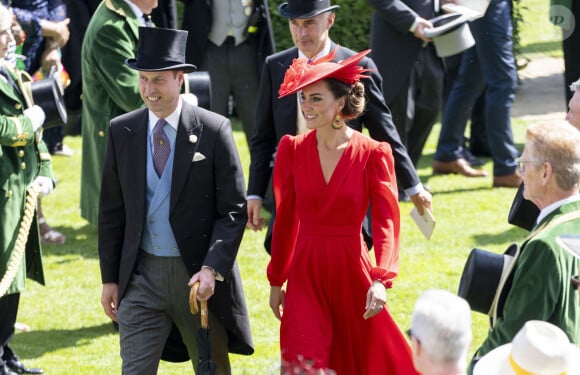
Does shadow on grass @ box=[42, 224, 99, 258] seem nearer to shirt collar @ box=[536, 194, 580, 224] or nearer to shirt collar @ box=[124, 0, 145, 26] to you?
shirt collar @ box=[124, 0, 145, 26]

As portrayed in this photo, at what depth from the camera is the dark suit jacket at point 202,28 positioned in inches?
379

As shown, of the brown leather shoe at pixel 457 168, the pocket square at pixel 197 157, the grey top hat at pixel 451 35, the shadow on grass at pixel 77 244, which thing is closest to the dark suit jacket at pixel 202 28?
the grey top hat at pixel 451 35

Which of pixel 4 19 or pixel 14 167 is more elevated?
pixel 4 19

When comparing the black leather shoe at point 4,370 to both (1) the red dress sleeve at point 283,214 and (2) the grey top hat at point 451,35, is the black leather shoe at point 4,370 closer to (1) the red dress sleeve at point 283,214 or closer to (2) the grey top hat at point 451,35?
(1) the red dress sleeve at point 283,214

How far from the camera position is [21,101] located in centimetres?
710

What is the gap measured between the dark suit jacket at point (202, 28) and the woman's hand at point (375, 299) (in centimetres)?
453

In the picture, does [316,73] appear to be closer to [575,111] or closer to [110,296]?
[575,111]

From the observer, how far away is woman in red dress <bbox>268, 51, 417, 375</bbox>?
555 centimetres

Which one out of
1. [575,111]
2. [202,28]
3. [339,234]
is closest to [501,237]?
[202,28]

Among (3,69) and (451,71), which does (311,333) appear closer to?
(3,69)

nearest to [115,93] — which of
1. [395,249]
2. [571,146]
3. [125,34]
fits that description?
[125,34]

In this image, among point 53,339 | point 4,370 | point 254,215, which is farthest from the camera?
point 53,339

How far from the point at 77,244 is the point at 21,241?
9.23ft

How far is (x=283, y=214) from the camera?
18.9ft
